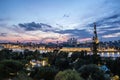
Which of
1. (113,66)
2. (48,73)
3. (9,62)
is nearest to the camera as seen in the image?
(48,73)

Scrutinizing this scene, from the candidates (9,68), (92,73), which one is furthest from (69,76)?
(9,68)

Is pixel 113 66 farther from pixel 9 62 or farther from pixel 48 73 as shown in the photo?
pixel 9 62

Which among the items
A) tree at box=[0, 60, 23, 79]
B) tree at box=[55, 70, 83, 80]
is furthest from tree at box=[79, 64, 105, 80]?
tree at box=[0, 60, 23, 79]

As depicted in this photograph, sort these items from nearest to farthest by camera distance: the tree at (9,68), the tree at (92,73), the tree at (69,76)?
the tree at (69,76), the tree at (92,73), the tree at (9,68)

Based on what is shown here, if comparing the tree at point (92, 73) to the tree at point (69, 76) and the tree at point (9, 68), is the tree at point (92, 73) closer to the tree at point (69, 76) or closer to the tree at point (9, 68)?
the tree at point (69, 76)

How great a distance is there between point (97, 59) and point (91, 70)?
26.3 metres

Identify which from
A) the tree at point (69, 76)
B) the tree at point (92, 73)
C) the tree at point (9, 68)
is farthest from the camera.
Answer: the tree at point (9, 68)

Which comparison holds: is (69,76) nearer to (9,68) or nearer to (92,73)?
(92,73)

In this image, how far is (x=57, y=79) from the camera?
2922cm

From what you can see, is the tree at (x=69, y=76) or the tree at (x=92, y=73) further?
the tree at (x=92, y=73)

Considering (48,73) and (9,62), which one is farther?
(9,62)

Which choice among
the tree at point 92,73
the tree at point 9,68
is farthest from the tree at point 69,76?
the tree at point 9,68

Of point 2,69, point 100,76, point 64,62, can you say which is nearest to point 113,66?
point 64,62

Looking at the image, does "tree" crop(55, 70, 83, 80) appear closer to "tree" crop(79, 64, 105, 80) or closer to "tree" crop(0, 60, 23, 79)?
"tree" crop(79, 64, 105, 80)
